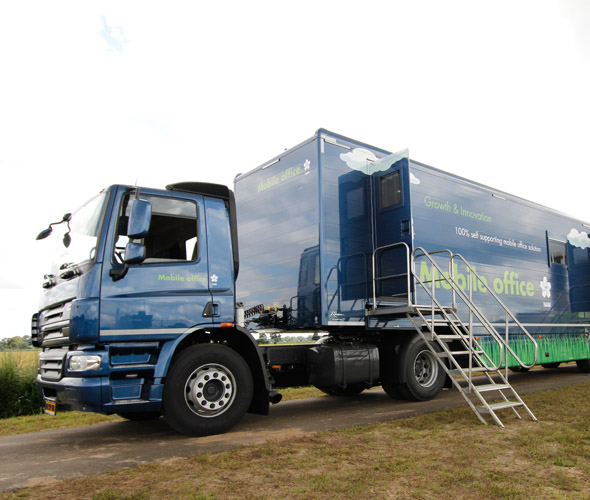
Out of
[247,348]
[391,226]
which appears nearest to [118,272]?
[247,348]

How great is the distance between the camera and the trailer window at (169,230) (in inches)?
222

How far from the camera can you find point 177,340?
18.2ft

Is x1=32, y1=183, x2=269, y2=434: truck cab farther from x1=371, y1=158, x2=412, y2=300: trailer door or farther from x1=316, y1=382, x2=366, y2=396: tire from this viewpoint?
x1=316, y1=382, x2=366, y2=396: tire

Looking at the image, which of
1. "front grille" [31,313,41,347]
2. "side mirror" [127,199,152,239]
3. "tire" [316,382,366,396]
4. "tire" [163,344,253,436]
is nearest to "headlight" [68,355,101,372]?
"tire" [163,344,253,436]

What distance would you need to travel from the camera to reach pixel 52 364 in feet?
18.4

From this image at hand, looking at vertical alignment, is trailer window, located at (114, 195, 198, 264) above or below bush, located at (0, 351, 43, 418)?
above

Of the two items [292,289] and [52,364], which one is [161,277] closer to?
[52,364]

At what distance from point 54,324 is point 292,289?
3224 millimetres

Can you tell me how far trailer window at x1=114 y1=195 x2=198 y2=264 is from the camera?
564cm

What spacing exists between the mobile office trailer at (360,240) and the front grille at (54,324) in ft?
10.00

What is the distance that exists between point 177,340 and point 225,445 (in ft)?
3.99

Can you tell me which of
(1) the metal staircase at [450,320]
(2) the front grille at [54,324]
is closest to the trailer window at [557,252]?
(1) the metal staircase at [450,320]

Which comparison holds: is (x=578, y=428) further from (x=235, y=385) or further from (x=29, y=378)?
(x=29, y=378)

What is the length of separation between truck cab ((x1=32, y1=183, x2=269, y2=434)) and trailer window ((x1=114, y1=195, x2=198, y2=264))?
0.01 metres
